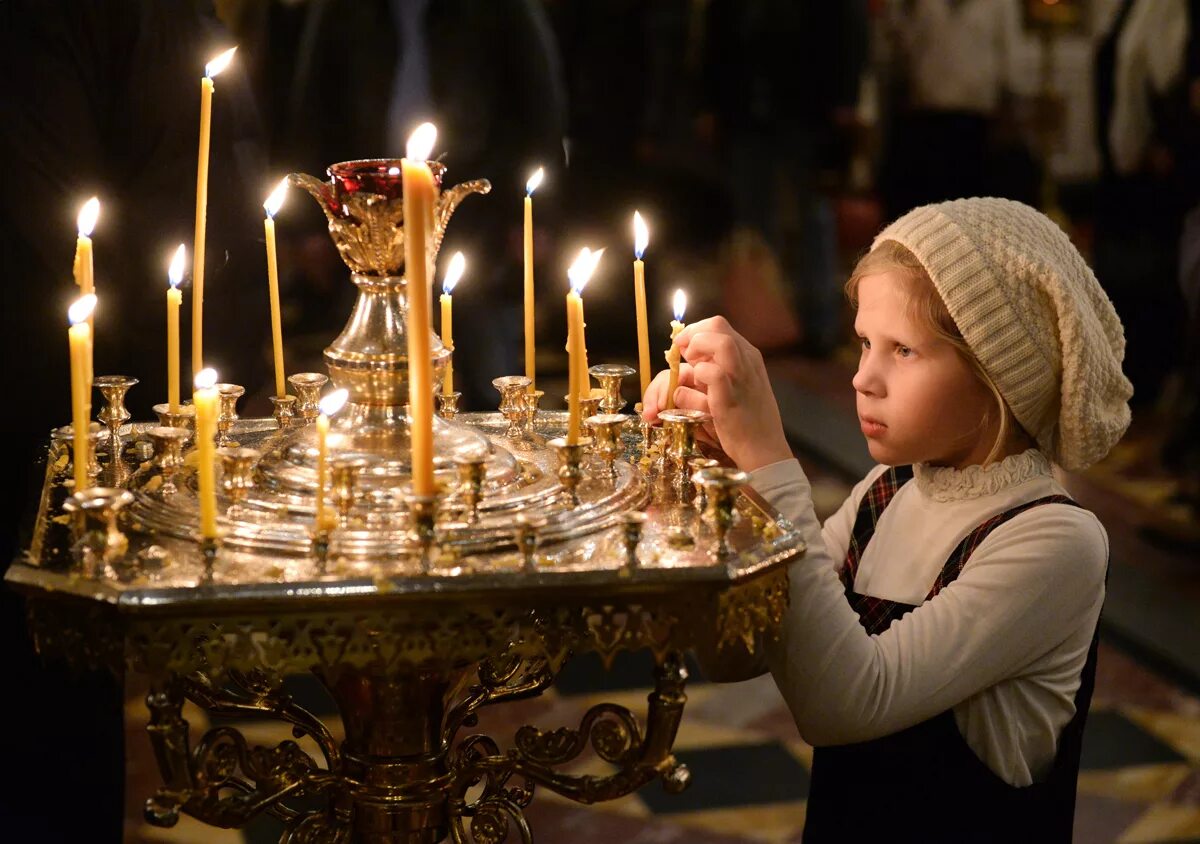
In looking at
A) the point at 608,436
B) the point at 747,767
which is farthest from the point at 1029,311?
the point at 747,767

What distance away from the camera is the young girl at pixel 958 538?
1432 millimetres

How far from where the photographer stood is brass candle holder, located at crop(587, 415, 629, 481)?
1390mm

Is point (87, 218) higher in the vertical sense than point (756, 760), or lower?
higher

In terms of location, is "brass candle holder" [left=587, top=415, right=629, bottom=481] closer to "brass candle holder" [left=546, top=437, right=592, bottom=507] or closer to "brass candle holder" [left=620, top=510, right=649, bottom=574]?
"brass candle holder" [left=546, top=437, right=592, bottom=507]

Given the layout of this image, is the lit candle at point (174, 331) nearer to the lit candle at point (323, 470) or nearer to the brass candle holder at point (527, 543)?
the lit candle at point (323, 470)

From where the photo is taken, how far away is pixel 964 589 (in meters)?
1.49

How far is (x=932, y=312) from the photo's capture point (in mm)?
1554

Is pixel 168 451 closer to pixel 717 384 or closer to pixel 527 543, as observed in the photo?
pixel 527 543

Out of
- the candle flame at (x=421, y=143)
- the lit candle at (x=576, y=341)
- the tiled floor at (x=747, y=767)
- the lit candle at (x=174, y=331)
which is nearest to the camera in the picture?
the candle flame at (x=421, y=143)

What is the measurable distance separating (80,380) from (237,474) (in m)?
0.15

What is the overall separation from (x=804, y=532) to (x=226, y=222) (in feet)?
3.77

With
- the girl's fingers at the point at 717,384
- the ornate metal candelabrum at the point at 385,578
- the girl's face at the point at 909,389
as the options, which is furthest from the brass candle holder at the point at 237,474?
the girl's face at the point at 909,389

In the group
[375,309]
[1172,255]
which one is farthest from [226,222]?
[1172,255]

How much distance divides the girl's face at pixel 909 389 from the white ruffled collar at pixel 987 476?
2cm
